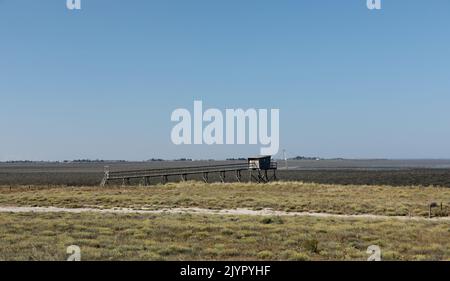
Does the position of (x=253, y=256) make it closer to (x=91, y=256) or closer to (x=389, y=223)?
(x=91, y=256)

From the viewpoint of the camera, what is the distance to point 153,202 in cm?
3272

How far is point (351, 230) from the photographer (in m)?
18.6

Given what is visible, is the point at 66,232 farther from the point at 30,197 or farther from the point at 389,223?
the point at 30,197

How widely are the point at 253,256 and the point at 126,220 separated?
392 inches

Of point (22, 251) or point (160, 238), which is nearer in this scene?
point (22, 251)

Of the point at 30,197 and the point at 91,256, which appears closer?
the point at 91,256
